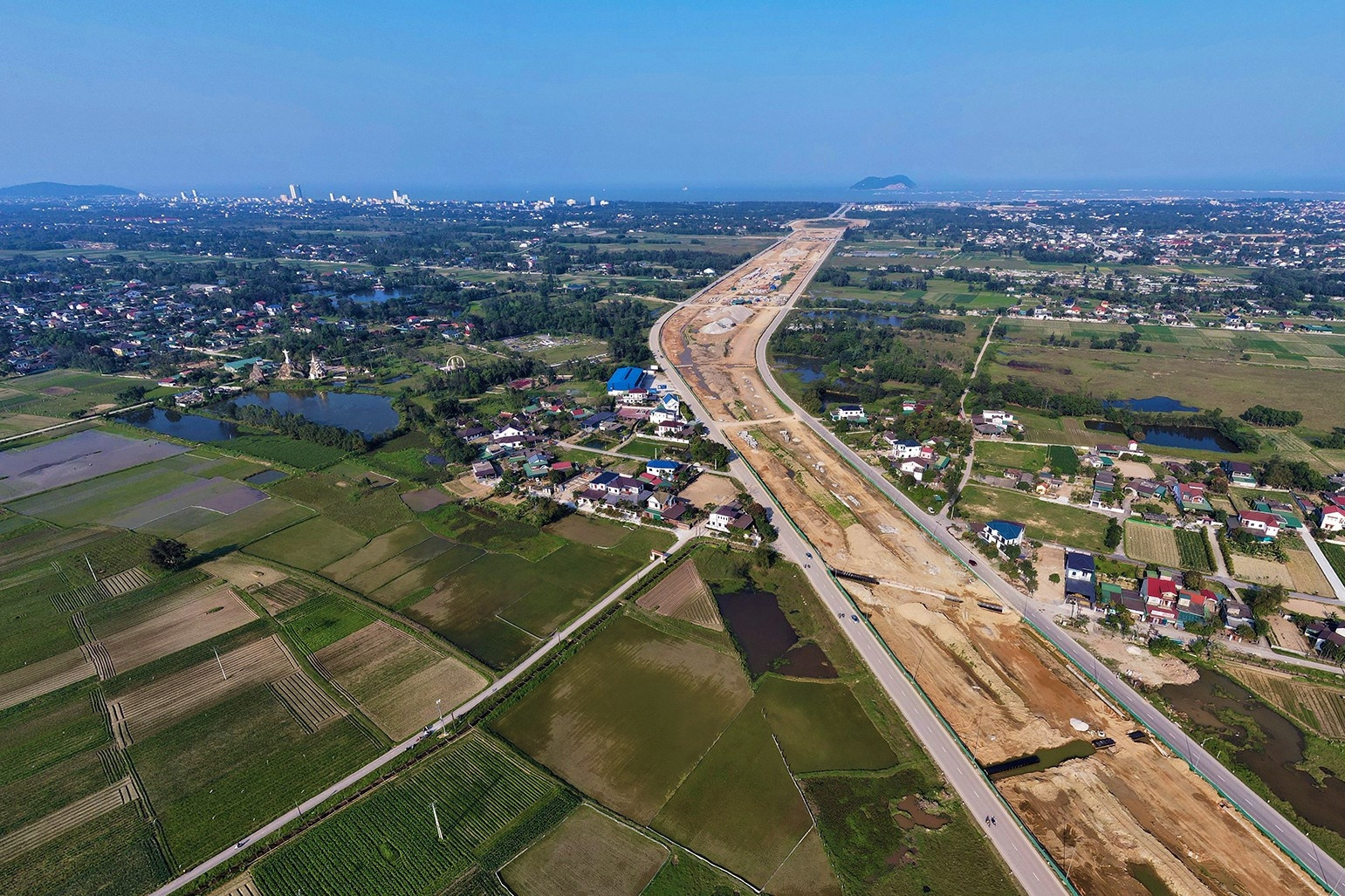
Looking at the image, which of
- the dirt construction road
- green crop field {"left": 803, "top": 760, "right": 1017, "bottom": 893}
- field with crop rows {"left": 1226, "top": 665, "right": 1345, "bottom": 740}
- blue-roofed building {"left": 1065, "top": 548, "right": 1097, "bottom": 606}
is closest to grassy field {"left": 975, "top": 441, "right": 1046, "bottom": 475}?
the dirt construction road

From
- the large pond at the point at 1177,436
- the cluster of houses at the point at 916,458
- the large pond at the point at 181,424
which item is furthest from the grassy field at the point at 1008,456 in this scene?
the large pond at the point at 181,424

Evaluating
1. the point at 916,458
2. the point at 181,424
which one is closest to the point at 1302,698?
the point at 916,458

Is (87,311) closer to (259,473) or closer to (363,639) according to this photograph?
(259,473)

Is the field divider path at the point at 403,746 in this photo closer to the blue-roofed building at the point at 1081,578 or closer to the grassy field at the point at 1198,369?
the blue-roofed building at the point at 1081,578

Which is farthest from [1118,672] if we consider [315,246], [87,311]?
[315,246]

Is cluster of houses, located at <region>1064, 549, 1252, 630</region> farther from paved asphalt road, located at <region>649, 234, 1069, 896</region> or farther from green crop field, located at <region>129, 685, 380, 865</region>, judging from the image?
green crop field, located at <region>129, 685, 380, 865</region>

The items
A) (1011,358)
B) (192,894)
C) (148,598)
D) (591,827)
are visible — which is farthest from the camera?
(1011,358)
